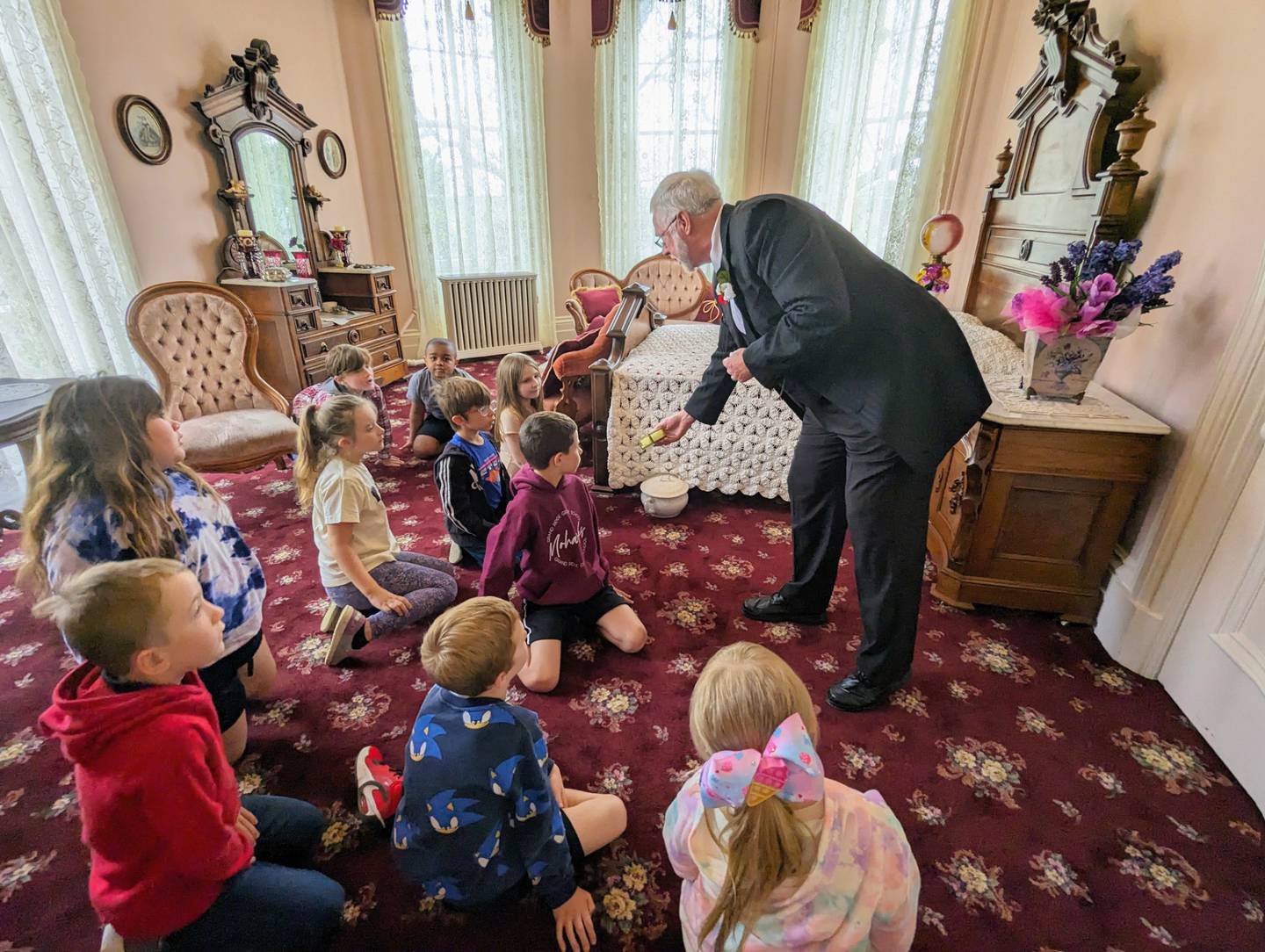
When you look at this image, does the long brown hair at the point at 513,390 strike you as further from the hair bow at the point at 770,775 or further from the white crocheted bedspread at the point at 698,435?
the hair bow at the point at 770,775

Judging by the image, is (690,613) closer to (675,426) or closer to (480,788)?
(675,426)

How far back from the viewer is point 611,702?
1.70 meters

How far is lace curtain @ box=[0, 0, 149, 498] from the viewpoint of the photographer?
2.44m

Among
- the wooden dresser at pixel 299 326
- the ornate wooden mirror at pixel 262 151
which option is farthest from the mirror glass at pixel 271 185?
the wooden dresser at pixel 299 326

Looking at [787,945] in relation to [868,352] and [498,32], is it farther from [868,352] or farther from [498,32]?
[498,32]

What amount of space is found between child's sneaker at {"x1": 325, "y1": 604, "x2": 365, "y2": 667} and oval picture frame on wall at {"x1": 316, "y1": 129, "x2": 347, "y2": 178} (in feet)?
13.3

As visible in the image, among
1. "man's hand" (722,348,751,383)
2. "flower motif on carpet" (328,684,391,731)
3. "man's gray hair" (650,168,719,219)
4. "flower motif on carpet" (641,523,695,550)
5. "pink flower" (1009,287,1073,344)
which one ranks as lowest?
"flower motif on carpet" (641,523,695,550)

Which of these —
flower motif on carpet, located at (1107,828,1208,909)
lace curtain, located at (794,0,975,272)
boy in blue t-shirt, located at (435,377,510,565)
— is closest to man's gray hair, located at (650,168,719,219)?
boy in blue t-shirt, located at (435,377,510,565)

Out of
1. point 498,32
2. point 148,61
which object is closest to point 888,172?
point 498,32

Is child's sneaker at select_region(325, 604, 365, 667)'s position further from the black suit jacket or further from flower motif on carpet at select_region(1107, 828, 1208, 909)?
flower motif on carpet at select_region(1107, 828, 1208, 909)

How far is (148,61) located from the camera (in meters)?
3.08

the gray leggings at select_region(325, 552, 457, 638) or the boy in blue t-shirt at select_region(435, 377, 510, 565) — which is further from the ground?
the boy in blue t-shirt at select_region(435, 377, 510, 565)

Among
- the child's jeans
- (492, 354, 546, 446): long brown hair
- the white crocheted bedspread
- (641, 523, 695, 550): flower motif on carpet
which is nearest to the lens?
the child's jeans

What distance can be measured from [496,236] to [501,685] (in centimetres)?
524
